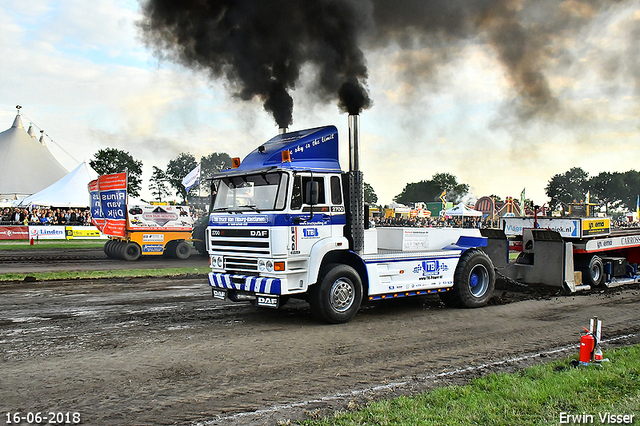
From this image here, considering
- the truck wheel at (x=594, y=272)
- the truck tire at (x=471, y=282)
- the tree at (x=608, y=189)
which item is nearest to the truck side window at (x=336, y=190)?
the truck tire at (x=471, y=282)

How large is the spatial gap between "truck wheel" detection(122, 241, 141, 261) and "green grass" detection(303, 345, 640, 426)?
1849 centimetres

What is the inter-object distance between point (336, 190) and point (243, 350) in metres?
3.39

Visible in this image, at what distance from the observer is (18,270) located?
656 inches

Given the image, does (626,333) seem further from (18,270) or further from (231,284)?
(18,270)

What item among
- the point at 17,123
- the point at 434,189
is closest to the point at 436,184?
the point at 434,189

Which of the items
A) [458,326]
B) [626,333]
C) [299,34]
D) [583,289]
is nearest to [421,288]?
[458,326]

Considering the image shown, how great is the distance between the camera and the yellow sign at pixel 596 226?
499 inches

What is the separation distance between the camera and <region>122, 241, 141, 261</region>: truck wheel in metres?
21.0

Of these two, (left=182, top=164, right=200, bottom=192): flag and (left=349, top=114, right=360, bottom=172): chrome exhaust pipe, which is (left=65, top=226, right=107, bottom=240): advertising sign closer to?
(left=182, top=164, right=200, bottom=192): flag

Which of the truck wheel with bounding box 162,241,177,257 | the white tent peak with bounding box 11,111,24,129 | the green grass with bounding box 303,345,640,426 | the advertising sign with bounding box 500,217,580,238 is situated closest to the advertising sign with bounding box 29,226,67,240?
the truck wheel with bounding box 162,241,177,257

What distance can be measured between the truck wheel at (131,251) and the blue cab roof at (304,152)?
13948 mm

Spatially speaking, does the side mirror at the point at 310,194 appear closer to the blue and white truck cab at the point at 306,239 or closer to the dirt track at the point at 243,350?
the blue and white truck cab at the point at 306,239

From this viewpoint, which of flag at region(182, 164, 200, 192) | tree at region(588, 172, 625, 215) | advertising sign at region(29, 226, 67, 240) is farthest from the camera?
tree at region(588, 172, 625, 215)

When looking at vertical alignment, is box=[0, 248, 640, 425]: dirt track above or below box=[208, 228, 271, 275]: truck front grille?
below
